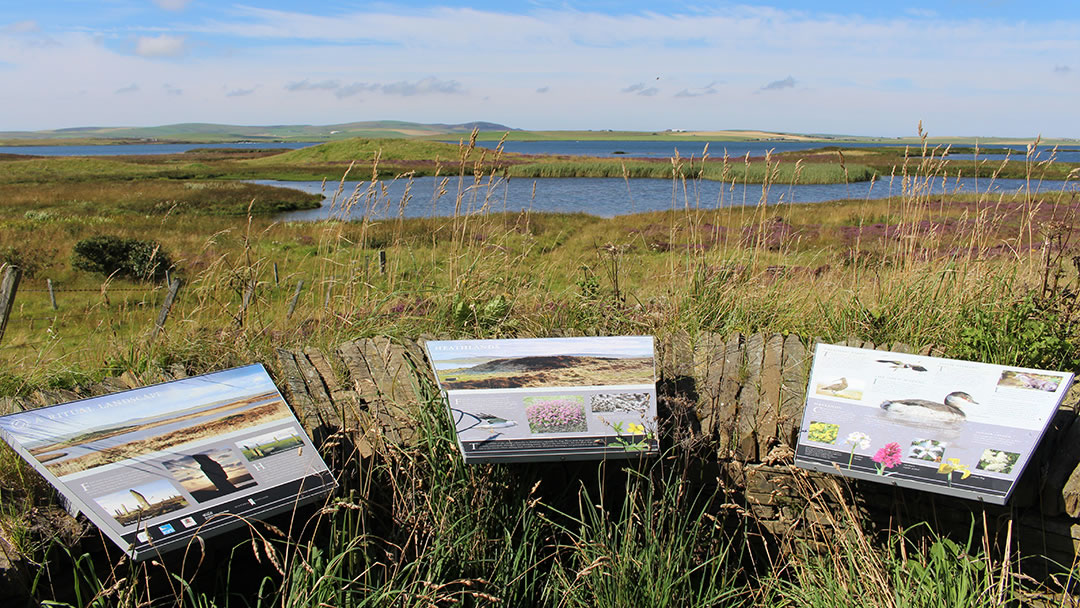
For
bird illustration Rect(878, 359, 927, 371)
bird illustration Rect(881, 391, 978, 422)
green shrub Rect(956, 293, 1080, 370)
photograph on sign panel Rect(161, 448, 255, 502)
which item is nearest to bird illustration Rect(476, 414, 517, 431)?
photograph on sign panel Rect(161, 448, 255, 502)

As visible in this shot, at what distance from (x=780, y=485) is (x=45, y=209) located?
30.1 meters

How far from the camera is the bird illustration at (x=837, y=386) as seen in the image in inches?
92.4

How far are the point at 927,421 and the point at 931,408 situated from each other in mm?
98

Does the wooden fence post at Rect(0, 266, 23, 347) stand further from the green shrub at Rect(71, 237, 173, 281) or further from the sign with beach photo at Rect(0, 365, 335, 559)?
the green shrub at Rect(71, 237, 173, 281)

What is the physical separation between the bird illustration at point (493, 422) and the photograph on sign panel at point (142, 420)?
26.7 inches

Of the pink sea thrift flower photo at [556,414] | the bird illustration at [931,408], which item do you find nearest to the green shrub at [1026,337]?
the bird illustration at [931,408]

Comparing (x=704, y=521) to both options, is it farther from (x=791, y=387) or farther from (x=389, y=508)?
(x=389, y=508)

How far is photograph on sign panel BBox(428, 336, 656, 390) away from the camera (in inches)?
94.9

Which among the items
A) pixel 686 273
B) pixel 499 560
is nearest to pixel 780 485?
pixel 499 560

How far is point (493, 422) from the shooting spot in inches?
84.4

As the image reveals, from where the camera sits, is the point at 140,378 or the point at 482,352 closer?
the point at 482,352

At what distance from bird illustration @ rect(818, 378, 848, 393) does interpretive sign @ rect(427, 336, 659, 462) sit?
61 centimetres

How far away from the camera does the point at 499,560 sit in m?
2.15

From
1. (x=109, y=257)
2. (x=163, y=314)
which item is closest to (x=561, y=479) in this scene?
(x=163, y=314)
